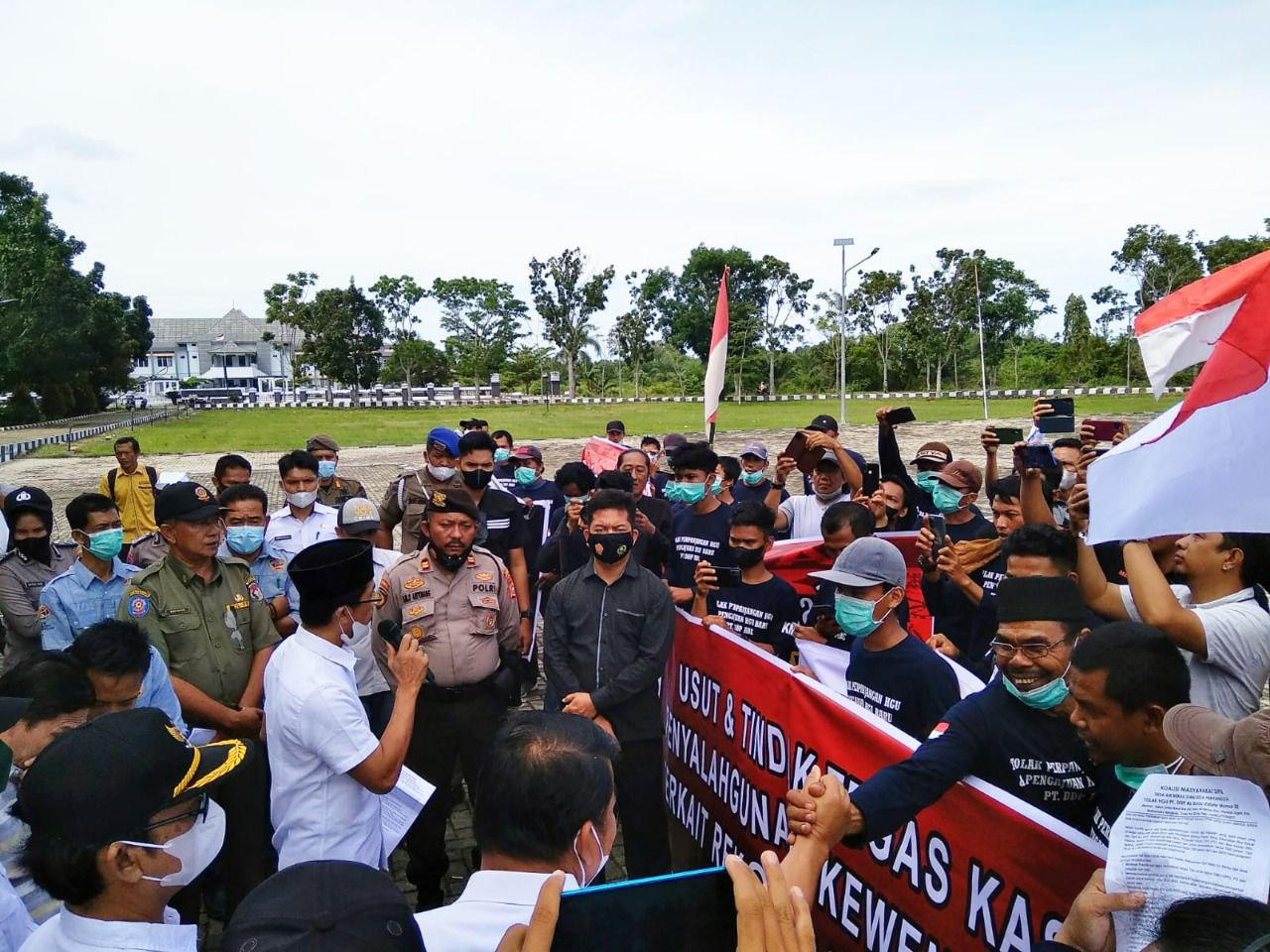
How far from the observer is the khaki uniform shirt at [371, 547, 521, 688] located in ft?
13.5

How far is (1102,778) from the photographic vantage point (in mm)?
2463

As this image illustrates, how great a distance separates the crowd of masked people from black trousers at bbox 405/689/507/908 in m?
0.01

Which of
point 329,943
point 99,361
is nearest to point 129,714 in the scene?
point 329,943

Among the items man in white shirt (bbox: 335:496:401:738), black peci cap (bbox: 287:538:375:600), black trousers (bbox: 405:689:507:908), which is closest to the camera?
black peci cap (bbox: 287:538:375:600)

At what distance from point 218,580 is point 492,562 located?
1286 millimetres

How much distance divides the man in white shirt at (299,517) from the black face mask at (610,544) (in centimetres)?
234

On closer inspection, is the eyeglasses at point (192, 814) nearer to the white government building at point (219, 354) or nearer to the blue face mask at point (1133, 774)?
the blue face mask at point (1133, 774)

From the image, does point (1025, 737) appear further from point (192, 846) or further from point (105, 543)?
point (105, 543)

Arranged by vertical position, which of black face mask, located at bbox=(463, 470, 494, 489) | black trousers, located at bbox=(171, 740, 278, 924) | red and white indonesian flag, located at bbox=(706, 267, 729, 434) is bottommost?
black trousers, located at bbox=(171, 740, 278, 924)

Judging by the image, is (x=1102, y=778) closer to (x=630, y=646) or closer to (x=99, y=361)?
(x=630, y=646)

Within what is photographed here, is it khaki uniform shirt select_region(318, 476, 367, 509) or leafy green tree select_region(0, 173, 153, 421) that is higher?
leafy green tree select_region(0, 173, 153, 421)

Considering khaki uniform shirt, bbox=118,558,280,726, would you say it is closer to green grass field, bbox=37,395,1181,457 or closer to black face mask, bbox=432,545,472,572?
black face mask, bbox=432,545,472,572

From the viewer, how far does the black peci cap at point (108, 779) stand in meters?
1.73

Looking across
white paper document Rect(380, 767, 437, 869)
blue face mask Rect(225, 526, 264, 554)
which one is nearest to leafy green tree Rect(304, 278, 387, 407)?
blue face mask Rect(225, 526, 264, 554)
